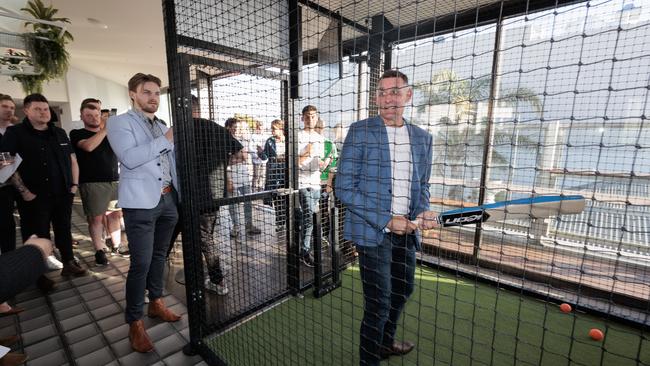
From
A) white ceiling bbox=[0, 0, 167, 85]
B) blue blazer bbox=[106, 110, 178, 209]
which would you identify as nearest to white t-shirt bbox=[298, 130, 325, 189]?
blue blazer bbox=[106, 110, 178, 209]

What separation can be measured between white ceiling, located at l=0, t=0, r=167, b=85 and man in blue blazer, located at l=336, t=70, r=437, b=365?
4197 mm

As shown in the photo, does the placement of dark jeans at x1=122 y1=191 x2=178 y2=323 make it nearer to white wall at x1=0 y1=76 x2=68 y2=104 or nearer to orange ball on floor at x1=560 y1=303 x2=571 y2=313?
orange ball on floor at x1=560 y1=303 x2=571 y2=313

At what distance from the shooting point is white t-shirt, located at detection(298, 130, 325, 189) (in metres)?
2.79

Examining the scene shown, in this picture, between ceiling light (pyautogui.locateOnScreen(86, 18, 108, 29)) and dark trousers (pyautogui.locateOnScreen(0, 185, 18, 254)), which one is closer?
dark trousers (pyautogui.locateOnScreen(0, 185, 18, 254))

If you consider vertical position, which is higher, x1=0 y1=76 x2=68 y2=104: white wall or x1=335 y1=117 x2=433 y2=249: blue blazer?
x1=0 y1=76 x2=68 y2=104: white wall

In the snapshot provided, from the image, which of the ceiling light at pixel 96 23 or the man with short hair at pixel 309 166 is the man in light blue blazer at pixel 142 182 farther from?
the ceiling light at pixel 96 23

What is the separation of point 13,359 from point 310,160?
2.29 m

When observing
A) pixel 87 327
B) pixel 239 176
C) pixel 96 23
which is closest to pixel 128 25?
pixel 96 23

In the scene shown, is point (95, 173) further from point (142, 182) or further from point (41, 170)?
point (142, 182)

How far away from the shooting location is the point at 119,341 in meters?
2.09

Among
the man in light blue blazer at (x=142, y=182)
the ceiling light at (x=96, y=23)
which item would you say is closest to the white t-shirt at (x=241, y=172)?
the man in light blue blazer at (x=142, y=182)

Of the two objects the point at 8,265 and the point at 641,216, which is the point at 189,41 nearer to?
the point at 8,265

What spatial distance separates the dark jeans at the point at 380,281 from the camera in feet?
4.78

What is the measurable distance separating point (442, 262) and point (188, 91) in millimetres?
2876
